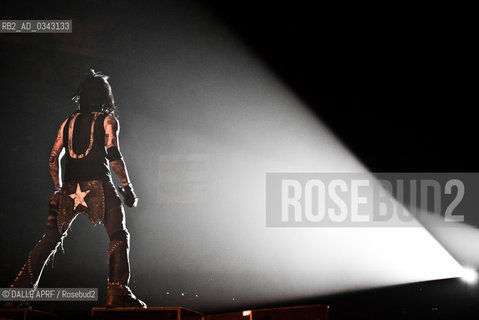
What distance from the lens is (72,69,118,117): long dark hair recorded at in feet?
18.9

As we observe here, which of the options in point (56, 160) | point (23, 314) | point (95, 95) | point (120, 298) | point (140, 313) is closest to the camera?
point (140, 313)

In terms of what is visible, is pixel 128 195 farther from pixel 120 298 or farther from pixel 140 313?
pixel 140 313

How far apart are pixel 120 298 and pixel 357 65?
434cm

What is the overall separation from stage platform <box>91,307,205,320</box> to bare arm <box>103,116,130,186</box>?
1.59m

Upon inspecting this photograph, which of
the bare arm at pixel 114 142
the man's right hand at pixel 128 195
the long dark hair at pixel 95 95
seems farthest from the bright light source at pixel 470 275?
the long dark hair at pixel 95 95

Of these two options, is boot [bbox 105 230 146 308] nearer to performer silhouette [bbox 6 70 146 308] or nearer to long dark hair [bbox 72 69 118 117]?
performer silhouette [bbox 6 70 146 308]
